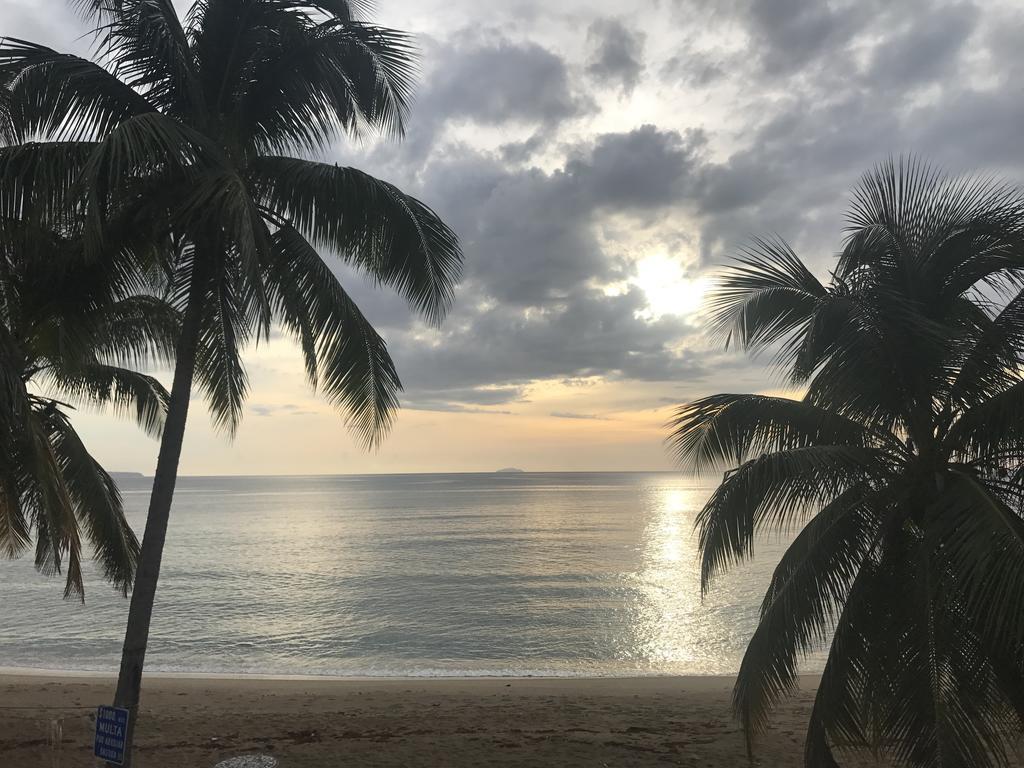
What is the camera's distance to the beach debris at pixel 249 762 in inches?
314

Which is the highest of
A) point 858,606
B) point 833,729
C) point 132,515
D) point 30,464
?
point 30,464

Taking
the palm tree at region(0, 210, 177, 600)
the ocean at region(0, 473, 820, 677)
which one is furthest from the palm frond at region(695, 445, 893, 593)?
the ocean at region(0, 473, 820, 677)

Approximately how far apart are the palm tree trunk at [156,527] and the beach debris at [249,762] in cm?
204

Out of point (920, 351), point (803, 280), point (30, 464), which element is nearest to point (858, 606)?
point (920, 351)

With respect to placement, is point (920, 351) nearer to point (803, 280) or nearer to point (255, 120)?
point (803, 280)

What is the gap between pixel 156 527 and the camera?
21.7ft

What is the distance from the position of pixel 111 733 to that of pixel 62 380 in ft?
20.8

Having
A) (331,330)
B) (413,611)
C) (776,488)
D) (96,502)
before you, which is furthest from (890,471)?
(413,611)

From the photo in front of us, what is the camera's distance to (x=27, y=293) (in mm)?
6730

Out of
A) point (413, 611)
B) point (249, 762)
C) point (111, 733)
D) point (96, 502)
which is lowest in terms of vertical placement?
point (413, 611)

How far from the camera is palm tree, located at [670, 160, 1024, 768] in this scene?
5574 millimetres

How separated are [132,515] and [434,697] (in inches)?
3894

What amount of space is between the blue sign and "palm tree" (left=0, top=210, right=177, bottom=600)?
98.7 inches

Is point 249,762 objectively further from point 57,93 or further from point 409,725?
point 57,93
